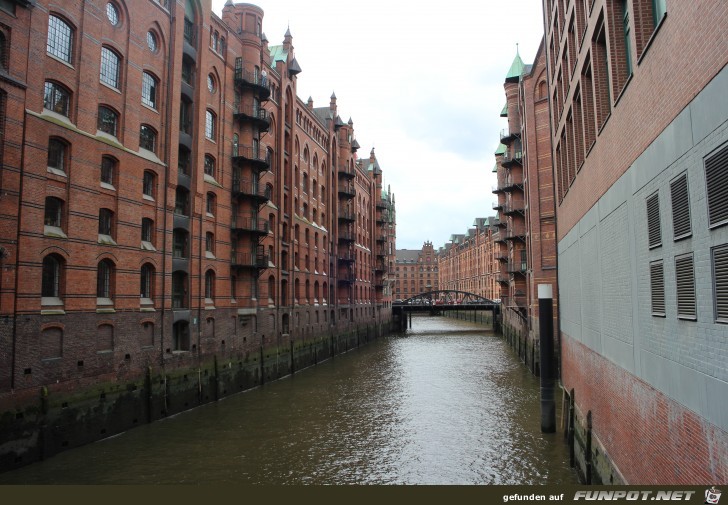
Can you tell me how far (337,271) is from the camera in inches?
1845

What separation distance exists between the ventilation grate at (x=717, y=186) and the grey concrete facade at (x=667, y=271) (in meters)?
0.09

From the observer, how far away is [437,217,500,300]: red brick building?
85.0 metres

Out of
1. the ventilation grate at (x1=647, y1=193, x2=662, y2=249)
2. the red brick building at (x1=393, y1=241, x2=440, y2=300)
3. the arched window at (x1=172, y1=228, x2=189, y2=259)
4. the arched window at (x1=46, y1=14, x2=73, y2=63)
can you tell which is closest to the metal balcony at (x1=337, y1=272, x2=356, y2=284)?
the arched window at (x1=172, y1=228, x2=189, y2=259)

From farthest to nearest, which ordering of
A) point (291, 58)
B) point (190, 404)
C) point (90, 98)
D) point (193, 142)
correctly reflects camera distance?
point (291, 58) → point (193, 142) → point (190, 404) → point (90, 98)

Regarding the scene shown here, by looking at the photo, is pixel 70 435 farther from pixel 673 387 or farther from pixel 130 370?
pixel 673 387

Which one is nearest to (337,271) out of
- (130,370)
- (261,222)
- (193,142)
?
(261,222)

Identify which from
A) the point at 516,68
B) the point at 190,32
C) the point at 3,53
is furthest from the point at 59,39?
the point at 516,68

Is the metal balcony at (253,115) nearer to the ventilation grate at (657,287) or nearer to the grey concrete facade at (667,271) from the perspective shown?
the grey concrete facade at (667,271)

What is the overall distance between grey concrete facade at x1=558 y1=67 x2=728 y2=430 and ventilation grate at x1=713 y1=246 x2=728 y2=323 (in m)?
0.07

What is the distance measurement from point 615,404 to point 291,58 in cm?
3123

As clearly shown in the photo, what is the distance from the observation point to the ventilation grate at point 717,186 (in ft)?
15.4

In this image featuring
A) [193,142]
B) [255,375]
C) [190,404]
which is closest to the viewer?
[190,404]

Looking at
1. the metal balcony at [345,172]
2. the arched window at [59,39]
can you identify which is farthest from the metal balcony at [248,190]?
the metal balcony at [345,172]

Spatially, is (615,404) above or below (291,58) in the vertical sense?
below
